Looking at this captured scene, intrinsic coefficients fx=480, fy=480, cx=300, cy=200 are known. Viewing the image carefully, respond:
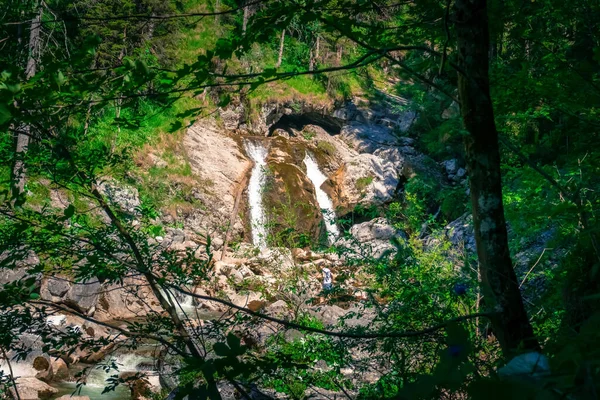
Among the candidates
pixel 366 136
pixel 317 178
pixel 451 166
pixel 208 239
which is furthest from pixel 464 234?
pixel 366 136

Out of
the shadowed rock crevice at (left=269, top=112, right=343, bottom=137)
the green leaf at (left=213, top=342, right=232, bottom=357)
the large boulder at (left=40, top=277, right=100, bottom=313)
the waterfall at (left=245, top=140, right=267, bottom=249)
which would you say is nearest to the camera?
the green leaf at (left=213, top=342, right=232, bottom=357)

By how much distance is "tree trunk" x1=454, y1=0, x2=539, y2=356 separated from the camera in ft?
5.41

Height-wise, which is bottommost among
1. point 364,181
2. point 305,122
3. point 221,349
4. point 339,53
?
point 364,181

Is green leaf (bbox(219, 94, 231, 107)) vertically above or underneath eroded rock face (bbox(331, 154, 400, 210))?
above

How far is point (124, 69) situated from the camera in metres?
1.48

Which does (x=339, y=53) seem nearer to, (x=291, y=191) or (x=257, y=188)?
(x=291, y=191)

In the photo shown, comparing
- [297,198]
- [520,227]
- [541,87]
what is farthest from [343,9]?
[297,198]

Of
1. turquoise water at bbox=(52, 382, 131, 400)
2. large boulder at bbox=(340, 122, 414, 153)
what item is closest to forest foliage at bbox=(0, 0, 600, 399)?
turquoise water at bbox=(52, 382, 131, 400)

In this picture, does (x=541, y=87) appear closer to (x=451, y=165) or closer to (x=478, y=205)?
(x=478, y=205)

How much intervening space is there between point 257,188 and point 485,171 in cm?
1696

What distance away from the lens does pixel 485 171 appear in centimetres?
170

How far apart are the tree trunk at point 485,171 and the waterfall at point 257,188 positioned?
49.7 ft

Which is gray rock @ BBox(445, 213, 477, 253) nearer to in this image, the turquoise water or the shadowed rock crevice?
the turquoise water

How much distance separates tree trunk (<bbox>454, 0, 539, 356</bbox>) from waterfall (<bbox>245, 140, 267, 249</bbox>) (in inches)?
597
